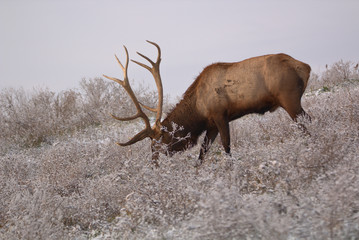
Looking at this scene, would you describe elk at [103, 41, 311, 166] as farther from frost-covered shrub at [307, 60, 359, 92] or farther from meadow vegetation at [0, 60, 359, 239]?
frost-covered shrub at [307, 60, 359, 92]

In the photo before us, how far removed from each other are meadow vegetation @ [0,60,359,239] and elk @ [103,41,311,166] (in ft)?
1.53

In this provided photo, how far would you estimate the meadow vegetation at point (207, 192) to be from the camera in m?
2.31

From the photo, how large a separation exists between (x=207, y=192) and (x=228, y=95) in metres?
2.83

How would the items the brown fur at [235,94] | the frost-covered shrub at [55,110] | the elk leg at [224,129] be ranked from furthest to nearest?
the frost-covered shrub at [55,110] → the elk leg at [224,129] → the brown fur at [235,94]

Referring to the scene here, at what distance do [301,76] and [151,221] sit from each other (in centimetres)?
333

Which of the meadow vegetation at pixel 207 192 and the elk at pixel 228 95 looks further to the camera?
the elk at pixel 228 95

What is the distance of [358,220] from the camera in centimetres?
237

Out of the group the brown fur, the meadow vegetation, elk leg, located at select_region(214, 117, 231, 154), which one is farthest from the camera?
elk leg, located at select_region(214, 117, 231, 154)

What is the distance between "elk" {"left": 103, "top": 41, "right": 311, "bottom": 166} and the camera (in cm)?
550

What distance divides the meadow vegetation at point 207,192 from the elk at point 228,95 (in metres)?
0.47

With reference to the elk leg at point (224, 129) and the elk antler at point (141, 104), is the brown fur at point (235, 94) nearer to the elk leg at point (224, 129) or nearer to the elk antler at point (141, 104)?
the elk leg at point (224, 129)

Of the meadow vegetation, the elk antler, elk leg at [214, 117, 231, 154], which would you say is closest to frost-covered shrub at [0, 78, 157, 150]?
the meadow vegetation

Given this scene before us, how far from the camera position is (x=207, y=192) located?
333cm

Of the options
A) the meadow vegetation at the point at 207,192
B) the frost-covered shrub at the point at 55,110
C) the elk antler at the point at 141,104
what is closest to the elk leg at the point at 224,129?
the meadow vegetation at the point at 207,192
